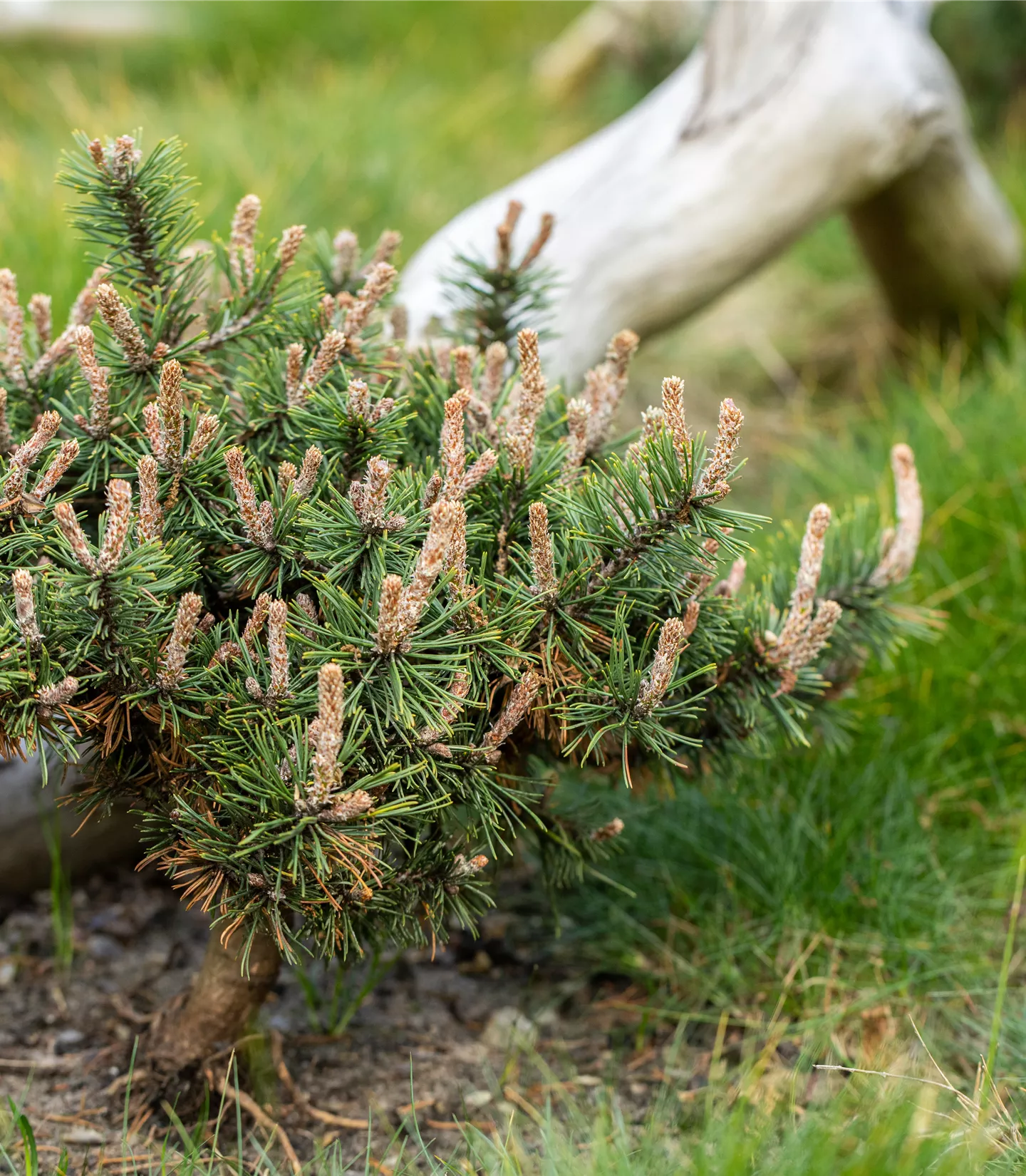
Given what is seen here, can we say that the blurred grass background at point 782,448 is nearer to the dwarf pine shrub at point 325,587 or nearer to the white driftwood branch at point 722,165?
the dwarf pine shrub at point 325,587

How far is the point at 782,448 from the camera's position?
3693 mm

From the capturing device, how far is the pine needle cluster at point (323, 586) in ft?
3.77

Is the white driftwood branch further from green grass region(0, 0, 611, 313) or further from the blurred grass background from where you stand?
green grass region(0, 0, 611, 313)

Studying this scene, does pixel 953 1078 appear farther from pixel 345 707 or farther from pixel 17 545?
pixel 17 545

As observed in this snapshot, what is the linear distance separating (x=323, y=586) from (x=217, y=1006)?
2.59ft

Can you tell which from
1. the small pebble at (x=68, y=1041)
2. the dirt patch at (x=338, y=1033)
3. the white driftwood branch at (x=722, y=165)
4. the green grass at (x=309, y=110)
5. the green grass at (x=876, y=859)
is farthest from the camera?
the green grass at (x=309, y=110)

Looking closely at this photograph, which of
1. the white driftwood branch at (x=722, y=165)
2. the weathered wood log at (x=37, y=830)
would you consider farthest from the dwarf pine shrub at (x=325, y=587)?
the white driftwood branch at (x=722, y=165)

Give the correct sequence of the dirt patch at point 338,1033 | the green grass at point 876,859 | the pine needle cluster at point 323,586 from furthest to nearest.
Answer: the green grass at point 876,859 → the dirt patch at point 338,1033 → the pine needle cluster at point 323,586

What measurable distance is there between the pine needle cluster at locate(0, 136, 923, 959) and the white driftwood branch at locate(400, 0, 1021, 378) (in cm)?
110

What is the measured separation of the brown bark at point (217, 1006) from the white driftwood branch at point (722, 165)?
1482 mm

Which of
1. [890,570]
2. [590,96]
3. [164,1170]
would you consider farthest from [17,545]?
[590,96]

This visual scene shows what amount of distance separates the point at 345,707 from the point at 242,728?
0.46 ft

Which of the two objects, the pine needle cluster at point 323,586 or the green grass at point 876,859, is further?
the green grass at point 876,859

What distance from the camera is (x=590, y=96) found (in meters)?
6.49
